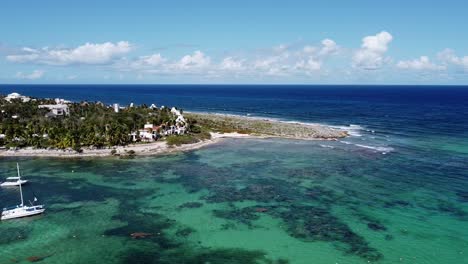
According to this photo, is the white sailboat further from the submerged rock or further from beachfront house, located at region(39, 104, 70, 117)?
beachfront house, located at region(39, 104, 70, 117)

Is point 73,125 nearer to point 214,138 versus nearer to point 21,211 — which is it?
point 214,138

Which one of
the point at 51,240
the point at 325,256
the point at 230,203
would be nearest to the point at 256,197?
the point at 230,203

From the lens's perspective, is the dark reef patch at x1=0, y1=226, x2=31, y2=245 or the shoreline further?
the shoreline

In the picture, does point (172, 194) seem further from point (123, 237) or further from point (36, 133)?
point (36, 133)

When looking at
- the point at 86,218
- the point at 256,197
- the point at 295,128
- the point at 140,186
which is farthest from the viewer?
the point at 295,128

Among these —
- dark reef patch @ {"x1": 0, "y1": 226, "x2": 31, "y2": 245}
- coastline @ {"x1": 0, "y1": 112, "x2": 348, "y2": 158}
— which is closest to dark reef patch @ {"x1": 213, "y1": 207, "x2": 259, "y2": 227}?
dark reef patch @ {"x1": 0, "y1": 226, "x2": 31, "y2": 245}

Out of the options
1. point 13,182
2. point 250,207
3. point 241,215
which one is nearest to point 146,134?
point 13,182
